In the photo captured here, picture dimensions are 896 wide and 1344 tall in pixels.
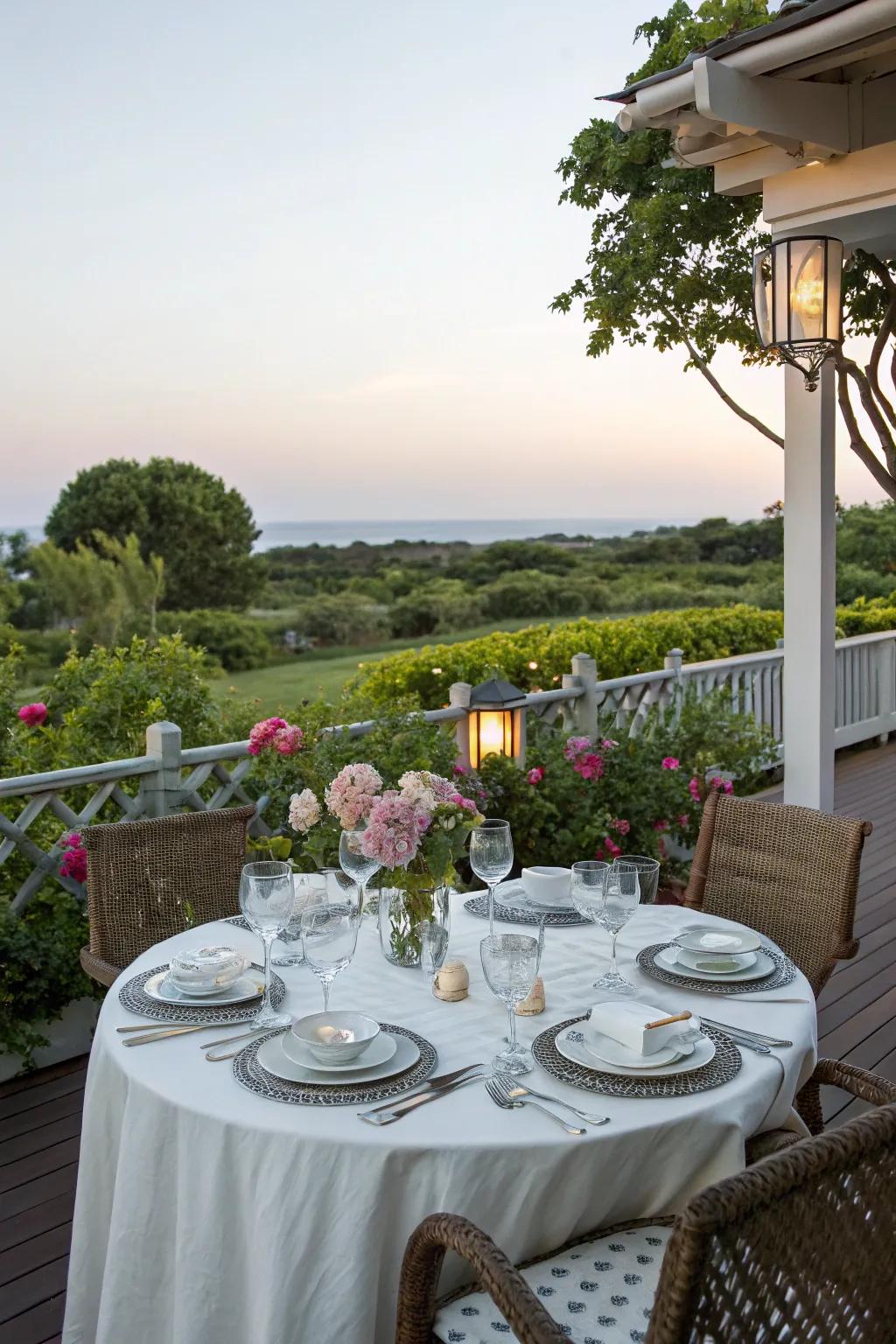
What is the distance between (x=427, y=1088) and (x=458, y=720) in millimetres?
2871

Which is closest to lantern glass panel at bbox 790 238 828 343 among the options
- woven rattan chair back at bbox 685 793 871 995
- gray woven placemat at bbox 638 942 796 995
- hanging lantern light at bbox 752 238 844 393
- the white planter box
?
hanging lantern light at bbox 752 238 844 393

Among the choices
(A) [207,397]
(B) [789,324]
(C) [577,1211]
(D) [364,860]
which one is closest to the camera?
(C) [577,1211]

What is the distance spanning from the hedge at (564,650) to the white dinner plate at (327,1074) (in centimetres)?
411

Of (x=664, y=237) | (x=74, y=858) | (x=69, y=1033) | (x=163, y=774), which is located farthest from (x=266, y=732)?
(x=664, y=237)

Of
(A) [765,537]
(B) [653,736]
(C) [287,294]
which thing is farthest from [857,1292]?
(A) [765,537]

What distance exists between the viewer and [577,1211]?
1.53 metres

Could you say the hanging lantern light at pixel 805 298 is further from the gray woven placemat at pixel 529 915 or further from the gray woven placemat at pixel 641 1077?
the gray woven placemat at pixel 641 1077

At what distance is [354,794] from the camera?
2.02 metres

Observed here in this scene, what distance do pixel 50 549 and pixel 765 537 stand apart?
1062cm

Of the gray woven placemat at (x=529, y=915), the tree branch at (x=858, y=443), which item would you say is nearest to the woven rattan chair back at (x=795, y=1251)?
the gray woven placemat at (x=529, y=915)

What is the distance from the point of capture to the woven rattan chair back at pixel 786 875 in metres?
2.51

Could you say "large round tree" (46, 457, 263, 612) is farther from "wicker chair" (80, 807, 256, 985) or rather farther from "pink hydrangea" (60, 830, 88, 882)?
"wicker chair" (80, 807, 256, 985)

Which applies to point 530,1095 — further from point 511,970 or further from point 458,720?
point 458,720

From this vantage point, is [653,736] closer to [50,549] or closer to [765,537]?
[50,549]
